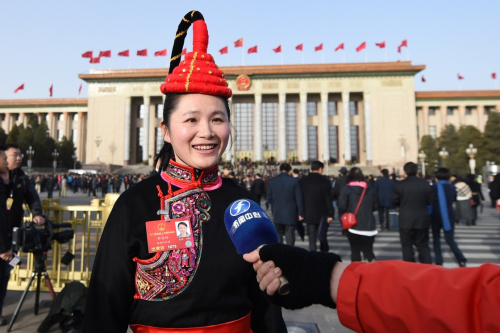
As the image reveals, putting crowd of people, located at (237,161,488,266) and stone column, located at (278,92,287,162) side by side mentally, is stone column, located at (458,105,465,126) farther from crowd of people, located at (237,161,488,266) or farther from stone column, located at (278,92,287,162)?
crowd of people, located at (237,161,488,266)

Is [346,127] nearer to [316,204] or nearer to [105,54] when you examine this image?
[105,54]

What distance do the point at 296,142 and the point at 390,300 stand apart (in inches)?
1916

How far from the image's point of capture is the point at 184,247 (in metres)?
1.37

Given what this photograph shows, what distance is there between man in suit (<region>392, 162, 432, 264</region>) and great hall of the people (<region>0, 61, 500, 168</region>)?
1528 inches

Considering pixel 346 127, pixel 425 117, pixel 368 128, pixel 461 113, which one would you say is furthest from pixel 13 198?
pixel 461 113

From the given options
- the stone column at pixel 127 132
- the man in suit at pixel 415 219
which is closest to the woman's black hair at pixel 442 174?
the man in suit at pixel 415 219

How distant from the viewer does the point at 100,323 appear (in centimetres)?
128

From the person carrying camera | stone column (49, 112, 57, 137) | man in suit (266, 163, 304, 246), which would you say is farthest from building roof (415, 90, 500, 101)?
stone column (49, 112, 57, 137)

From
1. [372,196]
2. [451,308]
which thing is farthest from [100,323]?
[372,196]

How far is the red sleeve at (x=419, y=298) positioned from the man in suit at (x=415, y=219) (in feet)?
18.3

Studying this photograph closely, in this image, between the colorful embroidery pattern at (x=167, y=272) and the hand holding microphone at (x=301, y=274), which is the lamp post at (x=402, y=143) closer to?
the colorful embroidery pattern at (x=167, y=272)

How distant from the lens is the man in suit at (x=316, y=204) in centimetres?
691

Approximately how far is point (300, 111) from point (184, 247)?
4696 cm

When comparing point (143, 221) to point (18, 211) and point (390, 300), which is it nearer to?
point (390, 300)
